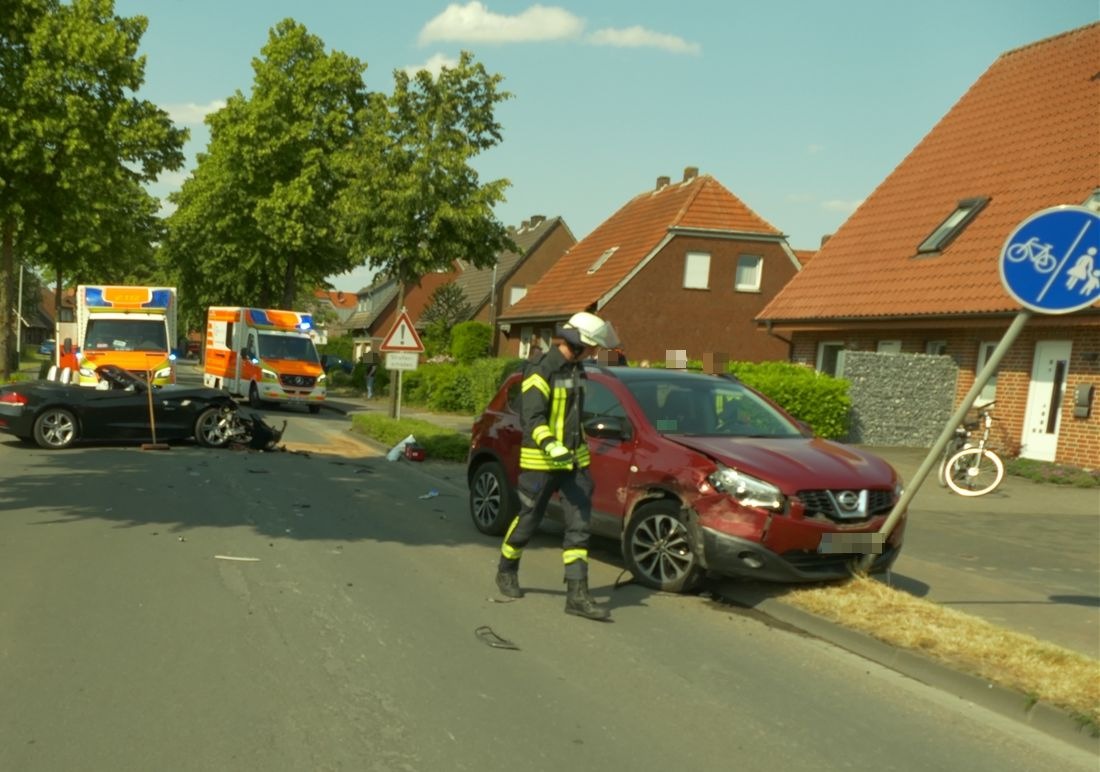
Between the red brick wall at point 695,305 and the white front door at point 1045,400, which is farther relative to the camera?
the red brick wall at point 695,305

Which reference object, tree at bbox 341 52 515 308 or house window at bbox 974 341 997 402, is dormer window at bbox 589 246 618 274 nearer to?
tree at bbox 341 52 515 308

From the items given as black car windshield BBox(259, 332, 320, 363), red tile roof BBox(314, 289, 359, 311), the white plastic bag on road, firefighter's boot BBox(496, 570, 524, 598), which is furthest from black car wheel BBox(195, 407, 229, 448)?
red tile roof BBox(314, 289, 359, 311)

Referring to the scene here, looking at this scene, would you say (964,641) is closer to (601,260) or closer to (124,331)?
(124,331)

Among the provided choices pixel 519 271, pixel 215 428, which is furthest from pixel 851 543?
pixel 519 271

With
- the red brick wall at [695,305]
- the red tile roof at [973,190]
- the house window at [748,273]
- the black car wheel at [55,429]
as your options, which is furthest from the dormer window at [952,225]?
the black car wheel at [55,429]

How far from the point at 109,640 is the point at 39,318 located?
11892 cm

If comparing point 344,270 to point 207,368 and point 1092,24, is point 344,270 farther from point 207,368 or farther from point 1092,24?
point 1092,24

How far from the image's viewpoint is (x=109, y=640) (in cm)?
593

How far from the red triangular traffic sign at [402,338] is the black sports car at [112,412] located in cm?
356

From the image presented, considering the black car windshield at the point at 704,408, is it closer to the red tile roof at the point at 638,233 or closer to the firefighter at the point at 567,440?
the firefighter at the point at 567,440

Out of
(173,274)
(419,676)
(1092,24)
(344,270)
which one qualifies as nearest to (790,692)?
(419,676)

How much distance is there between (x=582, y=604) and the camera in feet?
23.2

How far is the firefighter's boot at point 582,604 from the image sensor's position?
23.0 feet

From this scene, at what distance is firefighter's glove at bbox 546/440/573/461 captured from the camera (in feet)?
22.8
